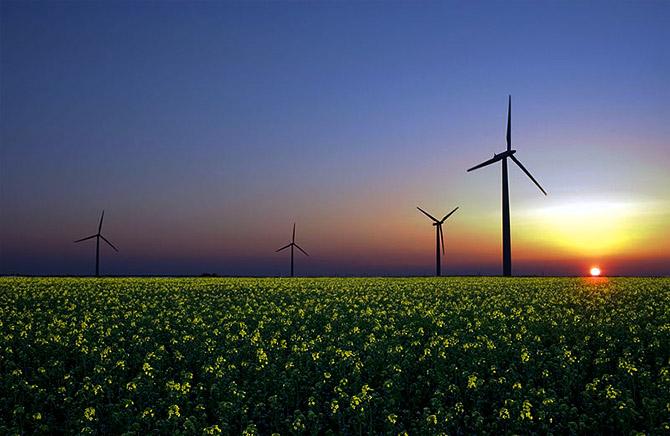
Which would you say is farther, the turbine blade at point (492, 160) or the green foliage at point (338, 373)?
the turbine blade at point (492, 160)

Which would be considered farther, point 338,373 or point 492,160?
point 492,160

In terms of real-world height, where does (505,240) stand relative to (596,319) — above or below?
above

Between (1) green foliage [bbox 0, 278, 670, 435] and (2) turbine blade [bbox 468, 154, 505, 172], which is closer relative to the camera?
(1) green foliage [bbox 0, 278, 670, 435]

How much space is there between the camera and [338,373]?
19016 mm

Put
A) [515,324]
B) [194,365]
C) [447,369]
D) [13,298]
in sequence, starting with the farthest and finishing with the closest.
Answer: [13,298]
[515,324]
[194,365]
[447,369]

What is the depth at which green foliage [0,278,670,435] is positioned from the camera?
605 inches

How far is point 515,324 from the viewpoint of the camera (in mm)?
28141

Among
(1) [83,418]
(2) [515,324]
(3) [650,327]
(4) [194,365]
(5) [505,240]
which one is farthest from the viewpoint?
(5) [505,240]

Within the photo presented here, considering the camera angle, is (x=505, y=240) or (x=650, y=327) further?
(x=505, y=240)

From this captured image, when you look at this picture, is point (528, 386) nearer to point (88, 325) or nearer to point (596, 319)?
point (596, 319)

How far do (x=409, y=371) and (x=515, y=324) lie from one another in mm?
10072

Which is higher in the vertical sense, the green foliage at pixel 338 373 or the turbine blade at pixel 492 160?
the turbine blade at pixel 492 160

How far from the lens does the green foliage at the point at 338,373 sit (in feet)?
50.4

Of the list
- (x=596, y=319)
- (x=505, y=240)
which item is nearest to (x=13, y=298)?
(x=596, y=319)
